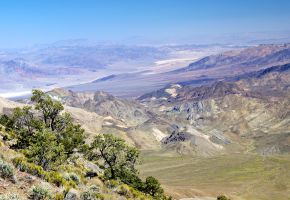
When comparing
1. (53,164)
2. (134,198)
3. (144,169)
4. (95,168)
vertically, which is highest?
(53,164)

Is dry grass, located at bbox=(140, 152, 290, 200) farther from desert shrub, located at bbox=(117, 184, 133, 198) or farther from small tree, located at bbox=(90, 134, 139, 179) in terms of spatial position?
desert shrub, located at bbox=(117, 184, 133, 198)

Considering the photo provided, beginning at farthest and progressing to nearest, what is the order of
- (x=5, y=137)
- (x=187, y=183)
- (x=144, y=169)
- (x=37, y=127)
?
1. (x=144, y=169)
2. (x=187, y=183)
3. (x=37, y=127)
4. (x=5, y=137)

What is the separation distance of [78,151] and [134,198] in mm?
23057

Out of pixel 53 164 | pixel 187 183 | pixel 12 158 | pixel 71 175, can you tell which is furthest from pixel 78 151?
pixel 187 183

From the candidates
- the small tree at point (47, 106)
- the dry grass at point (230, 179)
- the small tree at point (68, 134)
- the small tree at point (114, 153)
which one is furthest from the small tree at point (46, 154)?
the dry grass at point (230, 179)

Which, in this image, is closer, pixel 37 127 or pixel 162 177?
pixel 37 127

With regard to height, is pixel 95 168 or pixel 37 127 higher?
pixel 37 127

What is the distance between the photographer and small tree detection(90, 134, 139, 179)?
193 feet

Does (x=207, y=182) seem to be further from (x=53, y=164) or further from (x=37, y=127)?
(x=53, y=164)

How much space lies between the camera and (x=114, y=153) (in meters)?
59.1

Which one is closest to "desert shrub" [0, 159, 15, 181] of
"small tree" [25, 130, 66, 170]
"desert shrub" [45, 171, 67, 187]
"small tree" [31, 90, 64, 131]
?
"desert shrub" [45, 171, 67, 187]

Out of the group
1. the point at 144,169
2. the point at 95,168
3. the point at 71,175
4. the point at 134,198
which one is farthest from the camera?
the point at 144,169

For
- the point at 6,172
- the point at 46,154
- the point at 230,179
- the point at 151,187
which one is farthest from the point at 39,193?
the point at 230,179

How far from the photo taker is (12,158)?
32.5m
